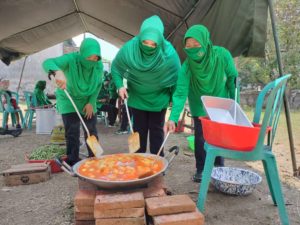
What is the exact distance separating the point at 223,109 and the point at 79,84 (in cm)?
167

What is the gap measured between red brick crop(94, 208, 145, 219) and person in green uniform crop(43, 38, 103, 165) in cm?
160

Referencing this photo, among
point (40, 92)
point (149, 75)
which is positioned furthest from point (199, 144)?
point (40, 92)

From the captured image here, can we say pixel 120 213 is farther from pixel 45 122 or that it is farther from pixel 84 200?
pixel 45 122

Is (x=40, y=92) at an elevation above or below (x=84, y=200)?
above

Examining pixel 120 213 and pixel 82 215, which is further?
pixel 82 215

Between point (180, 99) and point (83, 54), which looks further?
point (83, 54)

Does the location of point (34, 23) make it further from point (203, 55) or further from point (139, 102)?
point (203, 55)

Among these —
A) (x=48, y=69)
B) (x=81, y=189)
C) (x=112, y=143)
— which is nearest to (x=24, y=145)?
(x=112, y=143)

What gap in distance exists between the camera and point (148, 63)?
2771 millimetres

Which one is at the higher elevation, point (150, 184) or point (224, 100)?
point (224, 100)

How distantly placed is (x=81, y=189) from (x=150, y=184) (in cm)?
52

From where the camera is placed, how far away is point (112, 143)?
18.2 feet

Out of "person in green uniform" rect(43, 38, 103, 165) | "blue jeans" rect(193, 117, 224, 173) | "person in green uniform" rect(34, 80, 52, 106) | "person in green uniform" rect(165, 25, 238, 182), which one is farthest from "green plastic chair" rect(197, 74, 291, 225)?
"person in green uniform" rect(34, 80, 52, 106)

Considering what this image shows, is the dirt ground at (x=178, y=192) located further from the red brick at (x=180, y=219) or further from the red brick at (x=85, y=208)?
the red brick at (x=180, y=219)
